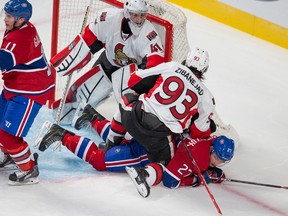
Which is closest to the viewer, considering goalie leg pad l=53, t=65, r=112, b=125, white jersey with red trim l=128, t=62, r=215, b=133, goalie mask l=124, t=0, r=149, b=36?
white jersey with red trim l=128, t=62, r=215, b=133

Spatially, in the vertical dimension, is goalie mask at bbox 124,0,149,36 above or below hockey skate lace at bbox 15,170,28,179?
above

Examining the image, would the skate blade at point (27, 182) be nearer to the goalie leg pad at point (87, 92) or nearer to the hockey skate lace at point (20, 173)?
the hockey skate lace at point (20, 173)

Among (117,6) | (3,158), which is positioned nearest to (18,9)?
(3,158)

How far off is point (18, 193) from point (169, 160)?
836 millimetres

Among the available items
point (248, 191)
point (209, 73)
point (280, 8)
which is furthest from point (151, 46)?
point (280, 8)

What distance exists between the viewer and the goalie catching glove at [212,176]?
4.98 meters

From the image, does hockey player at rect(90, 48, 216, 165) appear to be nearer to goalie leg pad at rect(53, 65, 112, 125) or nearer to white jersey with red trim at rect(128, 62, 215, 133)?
white jersey with red trim at rect(128, 62, 215, 133)

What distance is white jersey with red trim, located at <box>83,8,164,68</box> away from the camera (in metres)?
5.29

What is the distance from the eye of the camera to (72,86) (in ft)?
18.6

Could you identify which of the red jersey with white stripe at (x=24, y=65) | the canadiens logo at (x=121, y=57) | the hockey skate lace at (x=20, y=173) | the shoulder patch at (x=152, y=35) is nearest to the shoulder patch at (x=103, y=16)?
the canadiens logo at (x=121, y=57)

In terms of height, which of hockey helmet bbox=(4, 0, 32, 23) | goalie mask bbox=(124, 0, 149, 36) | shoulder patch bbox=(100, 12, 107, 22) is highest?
hockey helmet bbox=(4, 0, 32, 23)

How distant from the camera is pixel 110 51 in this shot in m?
5.50

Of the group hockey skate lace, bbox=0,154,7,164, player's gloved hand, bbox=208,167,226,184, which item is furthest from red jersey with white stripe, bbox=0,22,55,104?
player's gloved hand, bbox=208,167,226,184

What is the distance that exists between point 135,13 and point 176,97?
629 mm
